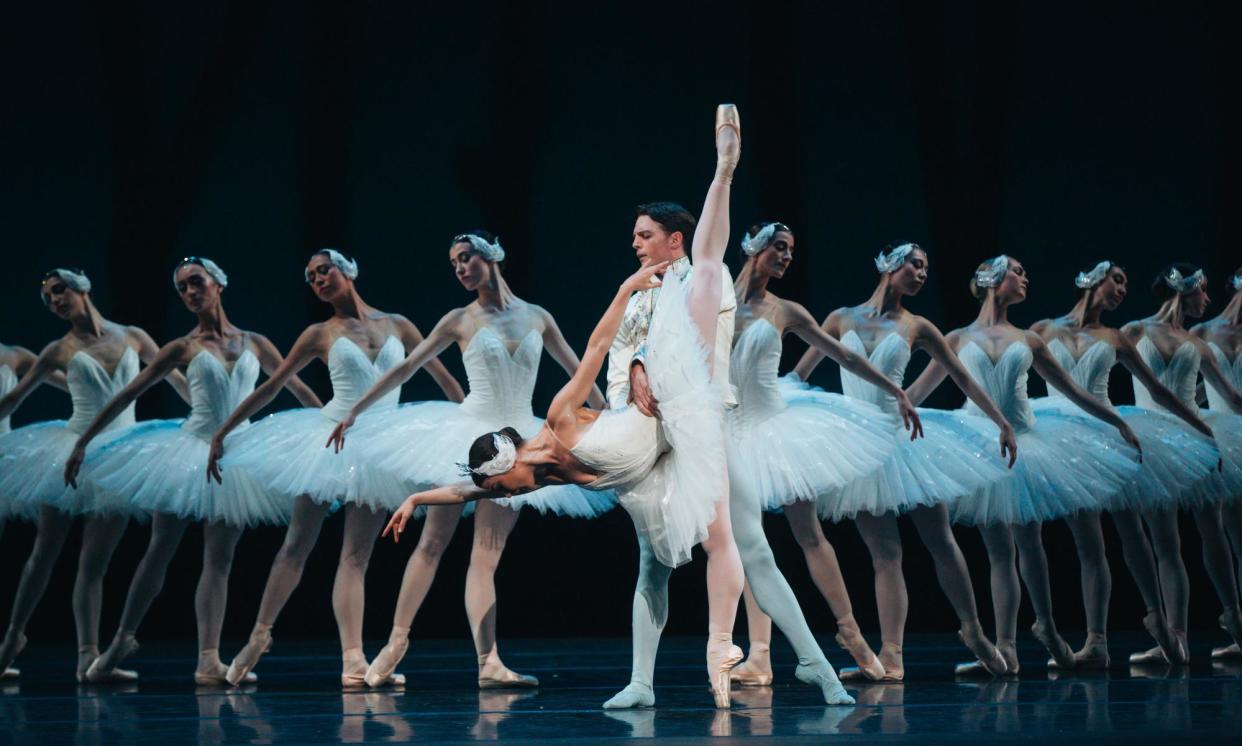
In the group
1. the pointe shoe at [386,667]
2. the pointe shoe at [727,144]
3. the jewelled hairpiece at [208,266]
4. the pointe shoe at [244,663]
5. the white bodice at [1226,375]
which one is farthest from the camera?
the white bodice at [1226,375]

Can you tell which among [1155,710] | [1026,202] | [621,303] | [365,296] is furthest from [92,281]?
[1155,710]

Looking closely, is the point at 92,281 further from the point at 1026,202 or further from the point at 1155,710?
the point at 1155,710

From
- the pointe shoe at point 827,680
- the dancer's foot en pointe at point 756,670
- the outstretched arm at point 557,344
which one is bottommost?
the dancer's foot en pointe at point 756,670

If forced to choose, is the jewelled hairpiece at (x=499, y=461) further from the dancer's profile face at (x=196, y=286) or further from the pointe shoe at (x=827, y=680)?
the dancer's profile face at (x=196, y=286)

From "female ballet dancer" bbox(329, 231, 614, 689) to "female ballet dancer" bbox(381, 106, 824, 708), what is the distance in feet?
3.96

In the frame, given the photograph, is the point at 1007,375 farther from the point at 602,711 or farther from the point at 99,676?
the point at 99,676

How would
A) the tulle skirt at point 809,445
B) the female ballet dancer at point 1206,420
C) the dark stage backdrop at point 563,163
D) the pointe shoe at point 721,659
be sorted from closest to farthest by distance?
the pointe shoe at point 721,659 → the tulle skirt at point 809,445 → the female ballet dancer at point 1206,420 → the dark stage backdrop at point 563,163

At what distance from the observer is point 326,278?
17.8 feet

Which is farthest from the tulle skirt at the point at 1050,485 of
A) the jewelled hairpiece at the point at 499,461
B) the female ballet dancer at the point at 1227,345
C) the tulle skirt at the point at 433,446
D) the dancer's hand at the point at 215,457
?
the dancer's hand at the point at 215,457

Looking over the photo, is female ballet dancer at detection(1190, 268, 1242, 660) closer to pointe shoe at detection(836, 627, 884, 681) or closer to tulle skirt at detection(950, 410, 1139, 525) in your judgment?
tulle skirt at detection(950, 410, 1139, 525)

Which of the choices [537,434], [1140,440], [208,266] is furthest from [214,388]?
[1140,440]

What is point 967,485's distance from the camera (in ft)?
17.1

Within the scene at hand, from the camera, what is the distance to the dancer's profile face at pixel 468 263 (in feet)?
17.2

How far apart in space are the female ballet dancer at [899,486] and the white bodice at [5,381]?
3283mm
